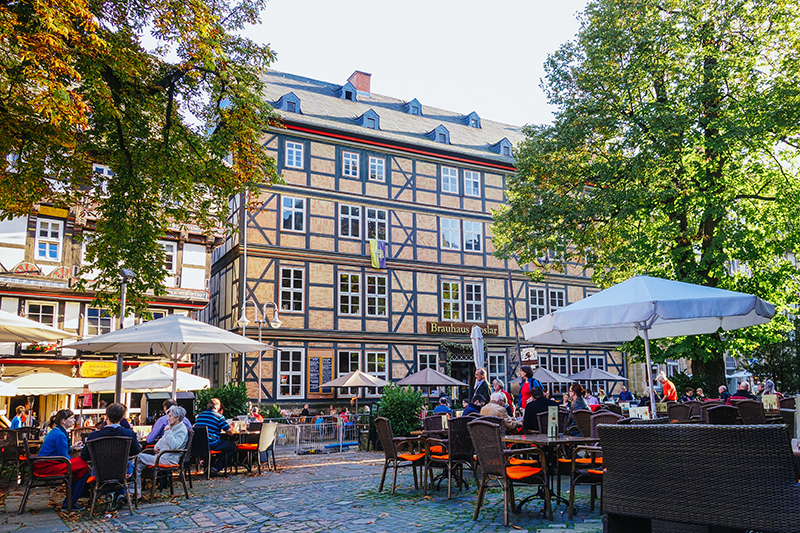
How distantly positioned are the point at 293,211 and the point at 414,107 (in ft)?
36.6

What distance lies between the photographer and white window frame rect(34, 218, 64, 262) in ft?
75.7

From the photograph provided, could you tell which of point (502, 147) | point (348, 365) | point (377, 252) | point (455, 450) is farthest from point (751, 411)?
point (502, 147)

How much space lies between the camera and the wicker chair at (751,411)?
8.51m

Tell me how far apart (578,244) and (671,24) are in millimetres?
6132

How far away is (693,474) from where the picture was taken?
3498mm

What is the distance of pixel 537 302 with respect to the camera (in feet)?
97.2

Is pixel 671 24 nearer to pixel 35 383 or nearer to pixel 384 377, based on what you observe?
pixel 384 377

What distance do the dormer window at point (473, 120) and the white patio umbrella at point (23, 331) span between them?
2760 centimetres

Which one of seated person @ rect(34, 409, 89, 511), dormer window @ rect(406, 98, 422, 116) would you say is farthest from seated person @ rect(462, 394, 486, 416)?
dormer window @ rect(406, 98, 422, 116)

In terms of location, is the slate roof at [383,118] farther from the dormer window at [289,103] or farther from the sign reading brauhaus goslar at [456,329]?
the sign reading brauhaus goslar at [456,329]

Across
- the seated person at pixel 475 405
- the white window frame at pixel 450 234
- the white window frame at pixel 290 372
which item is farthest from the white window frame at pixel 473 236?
the seated person at pixel 475 405

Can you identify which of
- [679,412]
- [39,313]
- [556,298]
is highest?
[556,298]

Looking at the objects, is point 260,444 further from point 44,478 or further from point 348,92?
point 348,92

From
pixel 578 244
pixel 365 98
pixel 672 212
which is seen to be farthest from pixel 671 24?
pixel 365 98
